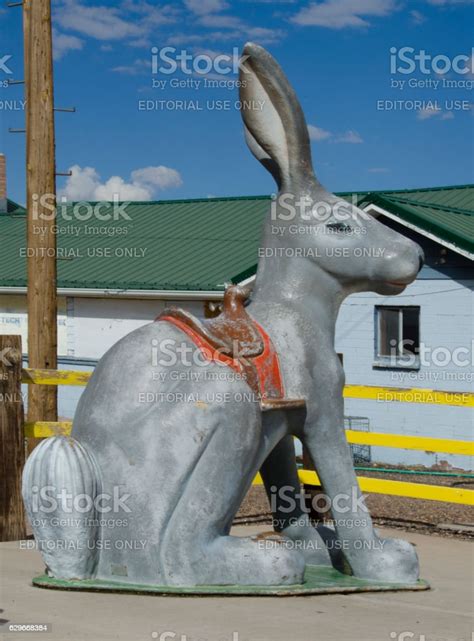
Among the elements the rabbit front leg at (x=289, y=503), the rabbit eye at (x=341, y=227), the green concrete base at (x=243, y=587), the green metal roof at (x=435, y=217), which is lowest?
the green concrete base at (x=243, y=587)

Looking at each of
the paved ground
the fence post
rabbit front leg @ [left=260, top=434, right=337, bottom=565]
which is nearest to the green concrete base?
the paved ground

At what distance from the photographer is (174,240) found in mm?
21016

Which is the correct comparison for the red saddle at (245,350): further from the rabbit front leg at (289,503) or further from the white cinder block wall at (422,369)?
the white cinder block wall at (422,369)

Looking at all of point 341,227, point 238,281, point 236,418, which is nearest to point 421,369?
point 238,281

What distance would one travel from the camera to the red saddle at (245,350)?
17.9 ft

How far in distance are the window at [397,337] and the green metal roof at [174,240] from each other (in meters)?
1.62

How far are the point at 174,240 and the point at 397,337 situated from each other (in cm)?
623

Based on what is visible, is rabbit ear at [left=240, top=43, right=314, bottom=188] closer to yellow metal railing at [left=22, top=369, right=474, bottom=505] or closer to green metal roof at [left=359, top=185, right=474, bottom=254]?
yellow metal railing at [left=22, top=369, right=474, bottom=505]

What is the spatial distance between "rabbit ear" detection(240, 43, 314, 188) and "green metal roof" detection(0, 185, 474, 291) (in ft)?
30.6

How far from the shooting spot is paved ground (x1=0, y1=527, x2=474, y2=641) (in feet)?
15.2

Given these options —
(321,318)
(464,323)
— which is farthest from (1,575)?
(464,323)

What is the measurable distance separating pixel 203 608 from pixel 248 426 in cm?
91

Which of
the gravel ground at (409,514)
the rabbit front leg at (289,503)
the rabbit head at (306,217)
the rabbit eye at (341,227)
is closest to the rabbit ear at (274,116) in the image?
the rabbit head at (306,217)

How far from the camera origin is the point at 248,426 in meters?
5.34
